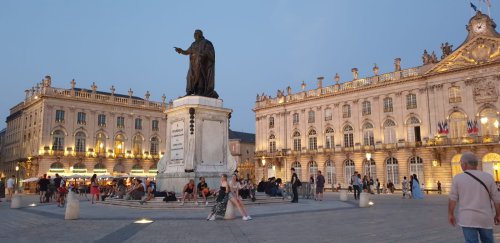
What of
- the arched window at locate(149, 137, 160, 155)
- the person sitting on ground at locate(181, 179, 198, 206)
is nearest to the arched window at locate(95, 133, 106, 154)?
the arched window at locate(149, 137, 160, 155)

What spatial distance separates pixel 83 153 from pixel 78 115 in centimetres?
512

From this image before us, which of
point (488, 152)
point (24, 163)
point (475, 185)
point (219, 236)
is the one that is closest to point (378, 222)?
point (219, 236)

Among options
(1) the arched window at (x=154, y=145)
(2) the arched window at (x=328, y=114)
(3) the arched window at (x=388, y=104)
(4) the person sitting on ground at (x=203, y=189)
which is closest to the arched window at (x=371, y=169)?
(3) the arched window at (x=388, y=104)

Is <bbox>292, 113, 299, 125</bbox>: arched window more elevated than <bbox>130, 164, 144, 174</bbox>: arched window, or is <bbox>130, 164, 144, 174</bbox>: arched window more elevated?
<bbox>292, 113, 299, 125</bbox>: arched window

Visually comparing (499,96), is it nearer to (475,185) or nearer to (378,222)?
(378,222)

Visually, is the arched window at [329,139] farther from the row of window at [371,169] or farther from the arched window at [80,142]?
the arched window at [80,142]

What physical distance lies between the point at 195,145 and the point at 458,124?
34.7 meters

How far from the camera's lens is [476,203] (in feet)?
14.5

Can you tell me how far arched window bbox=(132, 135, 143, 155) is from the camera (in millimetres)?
58175

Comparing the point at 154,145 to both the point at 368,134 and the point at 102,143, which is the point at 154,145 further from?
the point at 368,134

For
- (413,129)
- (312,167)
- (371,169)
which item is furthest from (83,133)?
(413,129)

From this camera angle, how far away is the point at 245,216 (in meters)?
10.9

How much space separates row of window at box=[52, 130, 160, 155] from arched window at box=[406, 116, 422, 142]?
1390 inches

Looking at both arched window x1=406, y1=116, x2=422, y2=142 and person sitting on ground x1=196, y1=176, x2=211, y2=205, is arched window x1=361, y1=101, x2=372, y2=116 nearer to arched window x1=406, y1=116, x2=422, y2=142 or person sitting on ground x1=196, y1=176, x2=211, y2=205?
arched window x1=406, y1=116, x2=422, y2=142
